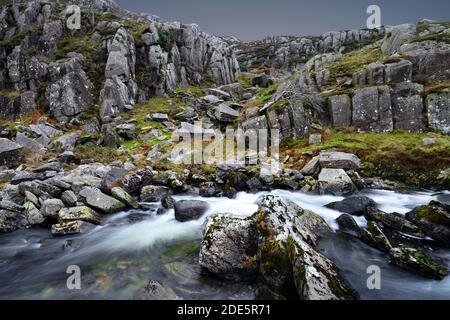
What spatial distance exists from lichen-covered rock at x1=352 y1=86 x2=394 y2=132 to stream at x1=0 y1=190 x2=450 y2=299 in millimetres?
11032

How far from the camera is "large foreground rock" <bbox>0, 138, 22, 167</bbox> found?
2398cm

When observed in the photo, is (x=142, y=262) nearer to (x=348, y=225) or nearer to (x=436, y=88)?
(x=348, y=225)

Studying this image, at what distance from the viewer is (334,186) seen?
18.9 m

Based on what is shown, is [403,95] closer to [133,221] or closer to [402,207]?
[402,207]

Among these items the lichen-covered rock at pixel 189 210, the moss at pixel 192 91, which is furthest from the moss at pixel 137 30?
the lichen-covered rock at pixel 189 210

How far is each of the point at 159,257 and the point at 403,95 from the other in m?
25.6

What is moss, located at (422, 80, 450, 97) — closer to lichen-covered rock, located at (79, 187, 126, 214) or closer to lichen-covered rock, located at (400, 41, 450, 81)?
lichen-covered rock, located at (400, 41, 450, 81)

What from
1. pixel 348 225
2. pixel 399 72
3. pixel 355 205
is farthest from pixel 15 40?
pixel 399 72

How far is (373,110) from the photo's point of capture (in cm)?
2655

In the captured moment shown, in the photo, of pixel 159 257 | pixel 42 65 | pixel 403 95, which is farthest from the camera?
pixel 42 65

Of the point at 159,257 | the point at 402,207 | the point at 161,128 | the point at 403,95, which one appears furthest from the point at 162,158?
the point at 403,95

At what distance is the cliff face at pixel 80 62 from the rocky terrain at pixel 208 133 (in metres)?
0.20

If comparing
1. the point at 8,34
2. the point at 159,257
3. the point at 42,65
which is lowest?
the point at 159,257
